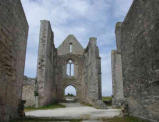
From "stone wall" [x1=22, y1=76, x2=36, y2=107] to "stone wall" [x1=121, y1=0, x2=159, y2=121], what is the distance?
8060 mm

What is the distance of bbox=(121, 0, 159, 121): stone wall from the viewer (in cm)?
457

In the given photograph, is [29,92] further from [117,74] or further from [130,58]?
[130,58]

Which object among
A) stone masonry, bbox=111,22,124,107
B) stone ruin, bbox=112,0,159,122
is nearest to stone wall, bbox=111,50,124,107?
stone masonry, bbox=111,22,124,107

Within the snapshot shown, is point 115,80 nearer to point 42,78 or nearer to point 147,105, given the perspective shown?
point 42,78

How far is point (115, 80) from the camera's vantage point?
47.2 ft

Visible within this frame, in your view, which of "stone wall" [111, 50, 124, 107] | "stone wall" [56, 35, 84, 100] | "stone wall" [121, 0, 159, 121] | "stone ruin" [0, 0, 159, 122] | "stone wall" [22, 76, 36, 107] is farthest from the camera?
"stone wall" [56, 35, 84, 100]

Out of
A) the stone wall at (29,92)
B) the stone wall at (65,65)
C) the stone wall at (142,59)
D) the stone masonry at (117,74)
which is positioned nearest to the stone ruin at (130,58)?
the stone wall at (142,59)

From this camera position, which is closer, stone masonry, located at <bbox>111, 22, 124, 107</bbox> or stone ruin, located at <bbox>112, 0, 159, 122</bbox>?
stone ruin, located at <bbox>112, 0, 159, 122</bbox>

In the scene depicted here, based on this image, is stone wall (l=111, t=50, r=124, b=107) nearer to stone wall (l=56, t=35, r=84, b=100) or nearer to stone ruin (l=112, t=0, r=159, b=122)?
stone ruin (l=112, t=0, r=159, b=122)

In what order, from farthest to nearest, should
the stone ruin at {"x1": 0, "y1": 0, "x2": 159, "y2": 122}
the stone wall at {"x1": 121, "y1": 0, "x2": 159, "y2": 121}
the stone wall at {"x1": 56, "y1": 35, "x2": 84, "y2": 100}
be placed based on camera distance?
the stone wall at {"x1": 56, "y1": 35, "x2": 84, "y2": 100} → the stone wall at {"x1": 121, "y1": 0, "x2": 159, "y2": 121} → the stone ruin at {"x1": 0, "y1": 0, "x2": 159, "y2": 122}

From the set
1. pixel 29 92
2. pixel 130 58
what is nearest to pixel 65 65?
pixel 29 92

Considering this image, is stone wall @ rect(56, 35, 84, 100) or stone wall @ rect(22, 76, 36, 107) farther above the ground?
stone wall @ rect(56, 35, 84, 100)

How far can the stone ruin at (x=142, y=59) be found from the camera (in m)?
4.58

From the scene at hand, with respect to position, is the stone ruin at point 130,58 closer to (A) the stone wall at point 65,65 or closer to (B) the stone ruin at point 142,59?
(B) the stone ruin at point 142,59
